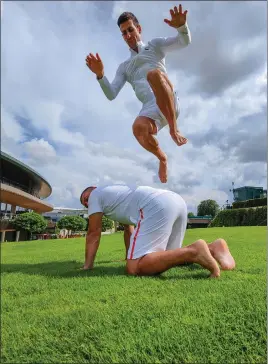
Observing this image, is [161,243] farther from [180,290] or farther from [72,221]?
[72,221]

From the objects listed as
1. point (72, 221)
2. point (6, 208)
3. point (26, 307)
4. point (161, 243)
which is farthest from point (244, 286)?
point (6, 208)

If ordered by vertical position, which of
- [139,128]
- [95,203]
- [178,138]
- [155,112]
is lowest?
[95,203]

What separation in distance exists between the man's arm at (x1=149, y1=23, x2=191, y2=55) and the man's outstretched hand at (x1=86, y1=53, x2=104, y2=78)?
646mm

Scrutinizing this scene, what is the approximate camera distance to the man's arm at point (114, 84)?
154 inches

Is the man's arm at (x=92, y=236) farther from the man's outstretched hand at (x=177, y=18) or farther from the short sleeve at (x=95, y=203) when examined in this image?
the man's outstretched hand at (x=177, y=18)

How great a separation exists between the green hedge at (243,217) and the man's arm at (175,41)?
15.8m

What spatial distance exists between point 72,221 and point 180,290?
28.0 metres

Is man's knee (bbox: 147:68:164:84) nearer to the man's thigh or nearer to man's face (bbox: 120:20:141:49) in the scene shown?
man's face (bbox: 120:20:141:49)

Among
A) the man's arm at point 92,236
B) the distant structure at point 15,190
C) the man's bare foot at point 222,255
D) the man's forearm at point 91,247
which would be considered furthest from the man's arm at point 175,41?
the distant structure at point 15,190

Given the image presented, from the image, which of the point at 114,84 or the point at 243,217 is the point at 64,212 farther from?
the point at 114,84

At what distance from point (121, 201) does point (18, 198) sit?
987 inches

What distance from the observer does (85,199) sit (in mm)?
3959

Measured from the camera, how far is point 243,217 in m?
20.1

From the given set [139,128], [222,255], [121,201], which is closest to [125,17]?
[139,128]
